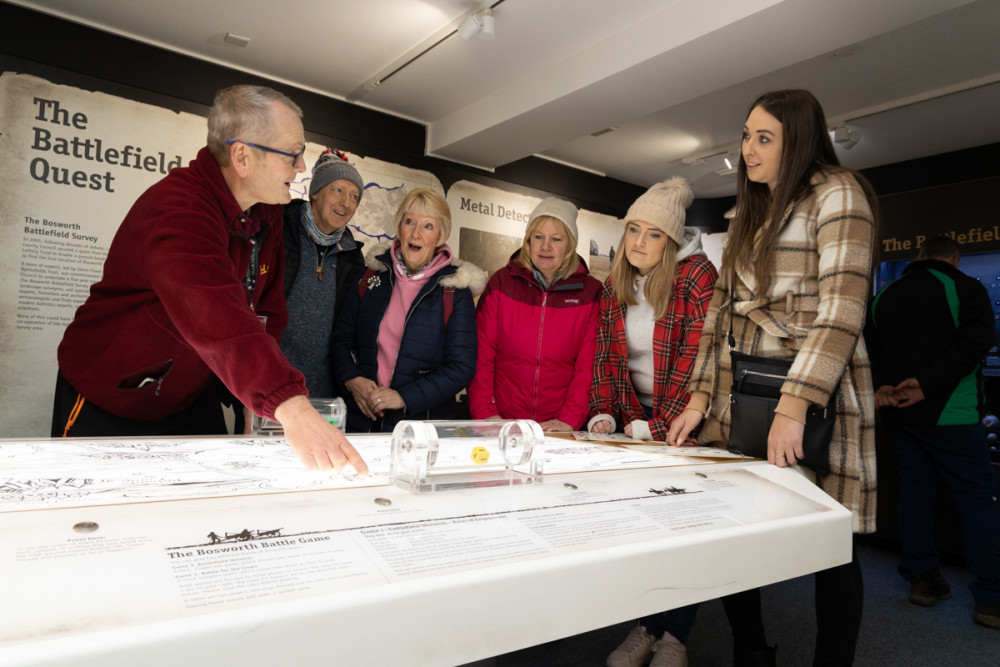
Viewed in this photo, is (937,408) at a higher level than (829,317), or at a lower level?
lower

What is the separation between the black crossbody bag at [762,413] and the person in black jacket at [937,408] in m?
2.21

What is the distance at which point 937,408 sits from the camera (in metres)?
3.22

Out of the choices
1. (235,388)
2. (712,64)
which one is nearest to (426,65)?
(712,64)

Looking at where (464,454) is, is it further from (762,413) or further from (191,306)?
(762,413)

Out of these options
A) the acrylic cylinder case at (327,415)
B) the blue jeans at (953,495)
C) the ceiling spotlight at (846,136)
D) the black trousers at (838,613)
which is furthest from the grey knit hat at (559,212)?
the ceiling spotlight at (846,136)

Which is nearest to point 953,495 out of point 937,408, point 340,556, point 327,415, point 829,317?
point 937,408

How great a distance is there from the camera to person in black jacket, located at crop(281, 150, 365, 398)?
274 cm

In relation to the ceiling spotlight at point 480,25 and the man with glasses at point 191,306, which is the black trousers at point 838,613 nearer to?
the man with glasses at point 191,306

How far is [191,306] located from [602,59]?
120 inches

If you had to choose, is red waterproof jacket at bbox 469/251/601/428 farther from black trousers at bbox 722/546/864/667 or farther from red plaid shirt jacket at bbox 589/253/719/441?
black trousers at bbox 722/546/864/667

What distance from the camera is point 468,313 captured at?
2.81 metres

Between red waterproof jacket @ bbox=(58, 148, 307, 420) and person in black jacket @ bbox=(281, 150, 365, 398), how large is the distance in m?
0.83

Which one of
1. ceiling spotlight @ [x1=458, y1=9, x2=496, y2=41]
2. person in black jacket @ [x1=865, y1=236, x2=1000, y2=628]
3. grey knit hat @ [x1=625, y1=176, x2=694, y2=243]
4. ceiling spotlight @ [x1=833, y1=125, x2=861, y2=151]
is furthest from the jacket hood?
ceiling spotlight @ [x1=833, y1=125, x2=861, y2=151]

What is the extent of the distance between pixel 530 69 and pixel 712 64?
1163 mm
